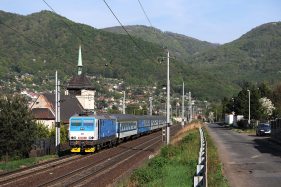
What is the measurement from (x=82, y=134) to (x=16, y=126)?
527cm

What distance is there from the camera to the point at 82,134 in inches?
1028

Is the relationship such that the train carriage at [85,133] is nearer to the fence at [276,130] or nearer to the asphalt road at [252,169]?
the asphalt road at [252,169]

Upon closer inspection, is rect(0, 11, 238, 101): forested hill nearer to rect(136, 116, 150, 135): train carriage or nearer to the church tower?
the church tower

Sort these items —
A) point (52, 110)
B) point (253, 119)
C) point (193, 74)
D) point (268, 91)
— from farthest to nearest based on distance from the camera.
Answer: point (193, 74) < point (268, 91) < point (253, 119) < point (52, 110)

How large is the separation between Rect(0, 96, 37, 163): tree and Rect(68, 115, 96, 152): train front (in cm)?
348

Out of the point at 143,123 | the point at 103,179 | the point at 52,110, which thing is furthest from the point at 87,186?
the point at 52,110

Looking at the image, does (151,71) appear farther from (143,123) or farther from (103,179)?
(103,179)

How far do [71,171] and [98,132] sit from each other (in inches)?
344

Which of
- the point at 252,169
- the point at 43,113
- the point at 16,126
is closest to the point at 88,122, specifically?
the point at 16,126

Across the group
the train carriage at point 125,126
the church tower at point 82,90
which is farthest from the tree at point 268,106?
the church tower at point 82,90

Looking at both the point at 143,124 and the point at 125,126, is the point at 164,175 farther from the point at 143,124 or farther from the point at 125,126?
the point at 143,124

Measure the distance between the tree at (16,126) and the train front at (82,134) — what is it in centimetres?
348

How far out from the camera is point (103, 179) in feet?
52.7

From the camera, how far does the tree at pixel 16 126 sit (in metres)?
21.9
